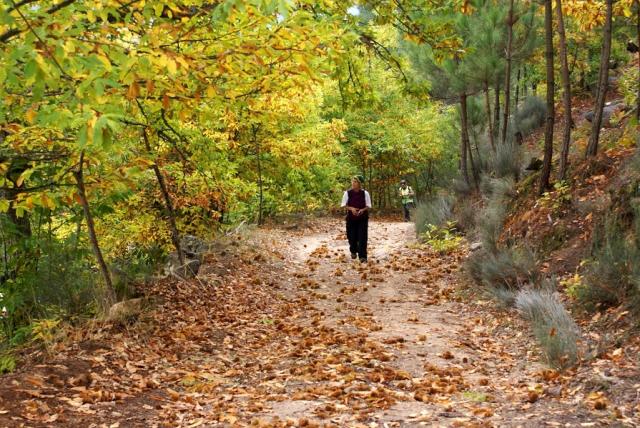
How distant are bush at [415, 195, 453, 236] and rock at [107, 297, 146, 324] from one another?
9.25 meters

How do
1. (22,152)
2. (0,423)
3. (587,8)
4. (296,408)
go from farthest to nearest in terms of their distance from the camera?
(587,8)
(22,152)
(296,408)
(0,423)

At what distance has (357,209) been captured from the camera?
12320 mm

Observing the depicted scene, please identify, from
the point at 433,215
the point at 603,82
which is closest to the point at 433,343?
the point at 603,82

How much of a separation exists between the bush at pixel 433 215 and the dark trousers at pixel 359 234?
3.18 meters

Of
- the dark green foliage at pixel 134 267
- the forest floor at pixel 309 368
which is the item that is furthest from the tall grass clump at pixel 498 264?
the dark green foliage at pixel 134 267

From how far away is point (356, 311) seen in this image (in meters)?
8.92

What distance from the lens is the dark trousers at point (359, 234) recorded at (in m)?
12.4

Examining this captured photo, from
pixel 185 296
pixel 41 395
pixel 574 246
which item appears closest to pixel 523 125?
pixel 574 246

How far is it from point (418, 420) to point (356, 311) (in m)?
4.30

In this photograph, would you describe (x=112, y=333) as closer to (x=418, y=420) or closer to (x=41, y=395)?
(x=41, y=395)

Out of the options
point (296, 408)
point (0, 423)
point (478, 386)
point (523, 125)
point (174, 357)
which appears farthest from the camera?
point (523, 125)

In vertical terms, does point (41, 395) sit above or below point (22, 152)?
below

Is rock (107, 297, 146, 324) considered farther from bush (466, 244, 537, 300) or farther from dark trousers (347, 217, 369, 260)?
dark trousers (347, 217, 369, 260)

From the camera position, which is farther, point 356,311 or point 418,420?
point 356,311
